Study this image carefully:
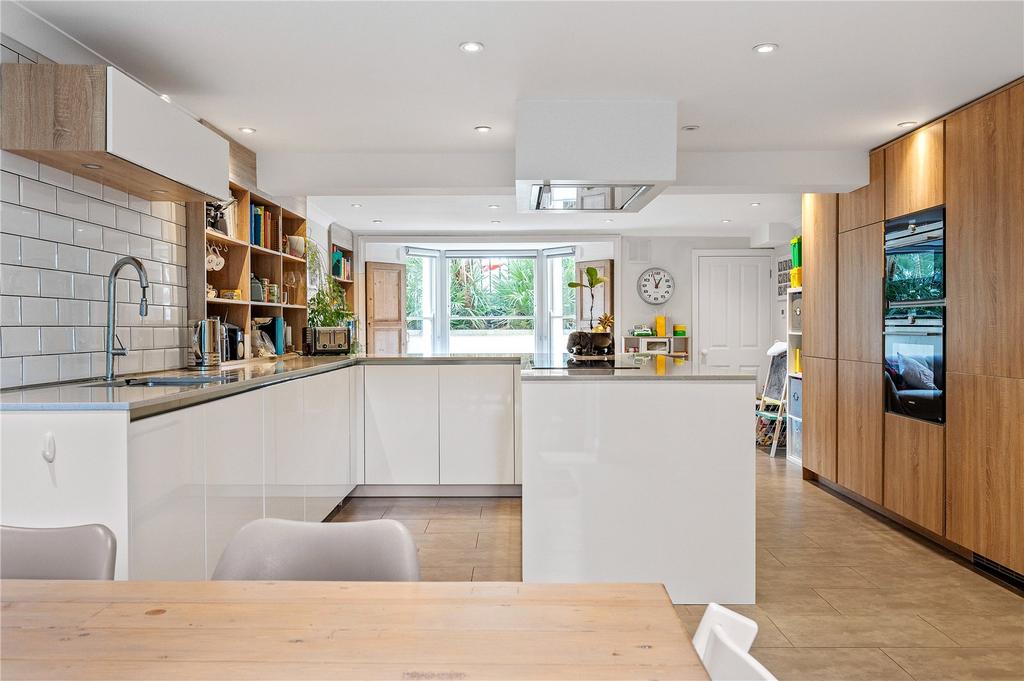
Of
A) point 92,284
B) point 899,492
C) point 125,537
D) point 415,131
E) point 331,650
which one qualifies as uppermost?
point 415,131

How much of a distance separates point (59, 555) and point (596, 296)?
770cm

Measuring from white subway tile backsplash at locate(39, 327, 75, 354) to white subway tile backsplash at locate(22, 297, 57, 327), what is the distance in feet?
0.10

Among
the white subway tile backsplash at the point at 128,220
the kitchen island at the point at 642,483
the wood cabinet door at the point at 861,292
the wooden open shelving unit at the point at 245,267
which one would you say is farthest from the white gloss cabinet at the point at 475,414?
the wood cabinet door at the point at 861,292

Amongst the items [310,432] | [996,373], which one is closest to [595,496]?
[310,432]

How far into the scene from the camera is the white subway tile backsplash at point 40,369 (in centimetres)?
244

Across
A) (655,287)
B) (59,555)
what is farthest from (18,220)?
(655,287)

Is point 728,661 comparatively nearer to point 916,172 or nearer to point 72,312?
point 72,312

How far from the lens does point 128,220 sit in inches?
122

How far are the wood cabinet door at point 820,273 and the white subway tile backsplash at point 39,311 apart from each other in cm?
436

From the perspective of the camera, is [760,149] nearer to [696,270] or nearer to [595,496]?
[595,496]

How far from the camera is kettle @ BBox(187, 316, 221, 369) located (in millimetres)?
3381

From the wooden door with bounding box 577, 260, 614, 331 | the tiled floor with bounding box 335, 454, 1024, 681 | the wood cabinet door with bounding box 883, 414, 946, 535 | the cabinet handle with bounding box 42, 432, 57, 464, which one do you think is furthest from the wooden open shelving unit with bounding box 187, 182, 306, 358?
the wooden door with bounding box 577, 260, 614, 331

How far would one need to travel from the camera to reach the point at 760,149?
14.4 ft

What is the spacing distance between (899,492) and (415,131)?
3.40 m
